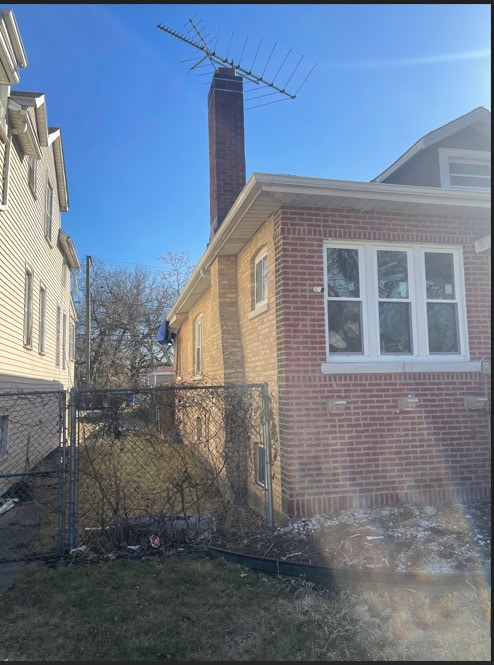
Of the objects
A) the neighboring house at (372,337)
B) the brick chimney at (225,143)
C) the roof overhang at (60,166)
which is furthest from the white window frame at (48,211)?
the neighboring house at (372,337)

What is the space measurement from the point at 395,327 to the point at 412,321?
0.80 feet

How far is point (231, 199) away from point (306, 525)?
6861 mm

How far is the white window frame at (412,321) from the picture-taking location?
5883 millimetres

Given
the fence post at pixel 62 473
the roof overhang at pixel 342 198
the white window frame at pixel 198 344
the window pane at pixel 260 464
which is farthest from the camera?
the white window frame at pixel 198 344

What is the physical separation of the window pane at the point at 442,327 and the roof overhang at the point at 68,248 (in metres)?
11.9

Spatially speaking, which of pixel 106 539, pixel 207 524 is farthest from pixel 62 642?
pixel 207 524

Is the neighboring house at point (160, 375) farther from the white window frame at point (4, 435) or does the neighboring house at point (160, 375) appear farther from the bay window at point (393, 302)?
the bay window at point (393, 302)

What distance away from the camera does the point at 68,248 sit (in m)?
15.0

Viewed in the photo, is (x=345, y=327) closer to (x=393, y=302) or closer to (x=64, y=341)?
(x=393, y=302)

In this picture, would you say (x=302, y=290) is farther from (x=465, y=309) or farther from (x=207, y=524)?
(x=207, y=524)

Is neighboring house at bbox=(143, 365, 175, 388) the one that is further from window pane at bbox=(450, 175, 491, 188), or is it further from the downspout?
window pane at bbox=(450, 175, 491, 188)

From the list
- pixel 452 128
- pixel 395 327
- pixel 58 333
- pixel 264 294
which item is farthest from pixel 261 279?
pixel 58 333

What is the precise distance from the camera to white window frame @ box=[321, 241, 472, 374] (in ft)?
19.3

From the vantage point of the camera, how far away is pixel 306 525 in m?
5.23
